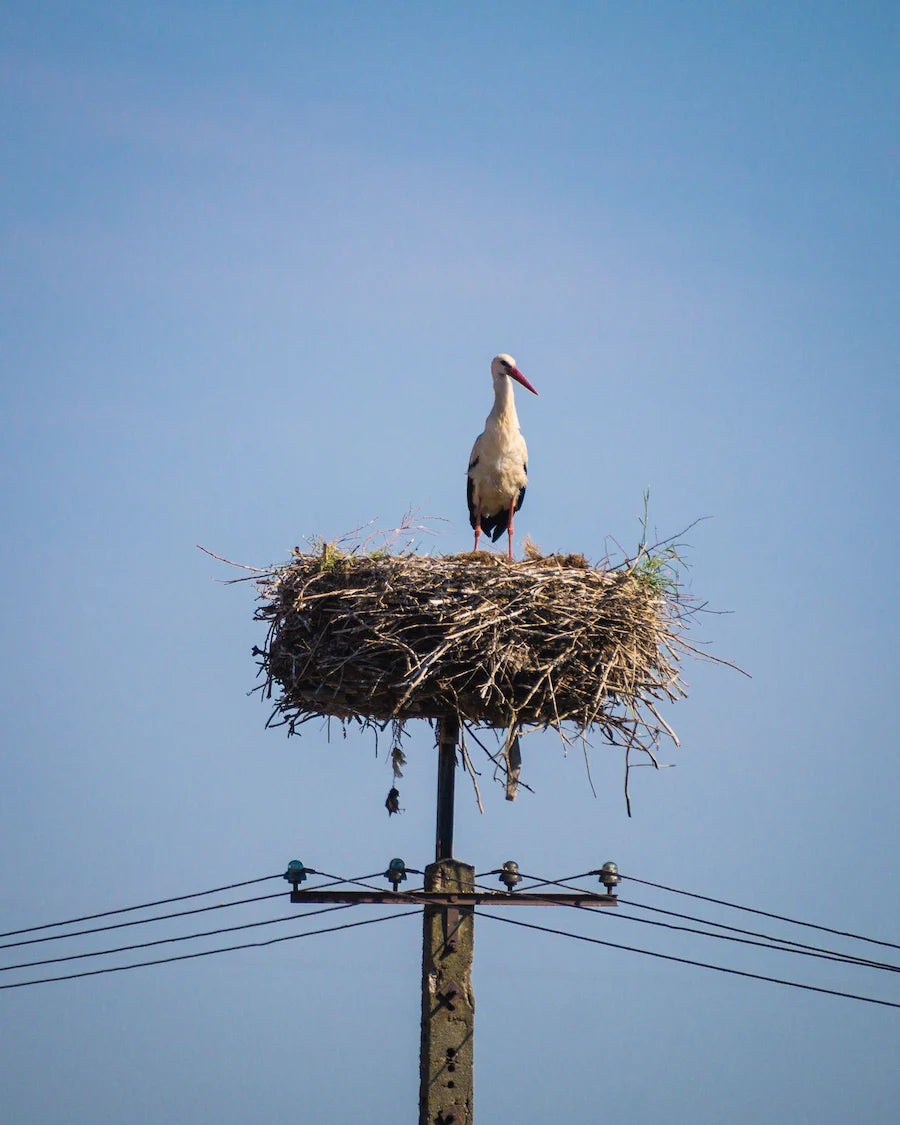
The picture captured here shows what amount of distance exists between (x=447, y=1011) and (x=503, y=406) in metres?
5.26

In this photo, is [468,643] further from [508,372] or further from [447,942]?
[508,372]

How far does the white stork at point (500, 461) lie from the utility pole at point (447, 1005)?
13.8 ft

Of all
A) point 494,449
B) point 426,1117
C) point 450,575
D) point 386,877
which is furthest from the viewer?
point 494,449

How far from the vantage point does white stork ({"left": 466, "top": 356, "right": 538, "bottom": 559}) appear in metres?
11.5

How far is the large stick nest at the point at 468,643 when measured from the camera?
8039 mm

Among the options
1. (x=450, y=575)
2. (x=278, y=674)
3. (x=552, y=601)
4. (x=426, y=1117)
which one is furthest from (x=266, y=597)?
(x=426, y=1117)

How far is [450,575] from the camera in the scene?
27.3 ft

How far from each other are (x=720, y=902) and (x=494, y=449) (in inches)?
173

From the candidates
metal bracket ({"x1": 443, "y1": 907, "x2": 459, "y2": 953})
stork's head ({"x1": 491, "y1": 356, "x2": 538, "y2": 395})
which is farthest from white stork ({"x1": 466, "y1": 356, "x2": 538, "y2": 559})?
metal bracket ({"x1": 443, "y1": 907, "x2": 459, "y2": 953})

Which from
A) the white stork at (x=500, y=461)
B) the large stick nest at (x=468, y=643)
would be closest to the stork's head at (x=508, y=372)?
the white stork at (x=500, y=461)

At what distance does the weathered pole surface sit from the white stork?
432 centimetres

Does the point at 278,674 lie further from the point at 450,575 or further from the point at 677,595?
the point at 677,595

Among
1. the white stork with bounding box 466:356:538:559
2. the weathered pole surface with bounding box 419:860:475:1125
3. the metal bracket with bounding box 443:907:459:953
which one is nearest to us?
the weathered pole surface with bounding box 419:860:475:1125

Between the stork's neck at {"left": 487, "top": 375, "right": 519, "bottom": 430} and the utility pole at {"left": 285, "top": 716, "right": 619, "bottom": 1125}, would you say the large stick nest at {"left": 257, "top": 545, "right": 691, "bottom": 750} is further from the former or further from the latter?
the stork's neck at {"left": 487, "top": 375, "right": 519, "bottom": 430}
